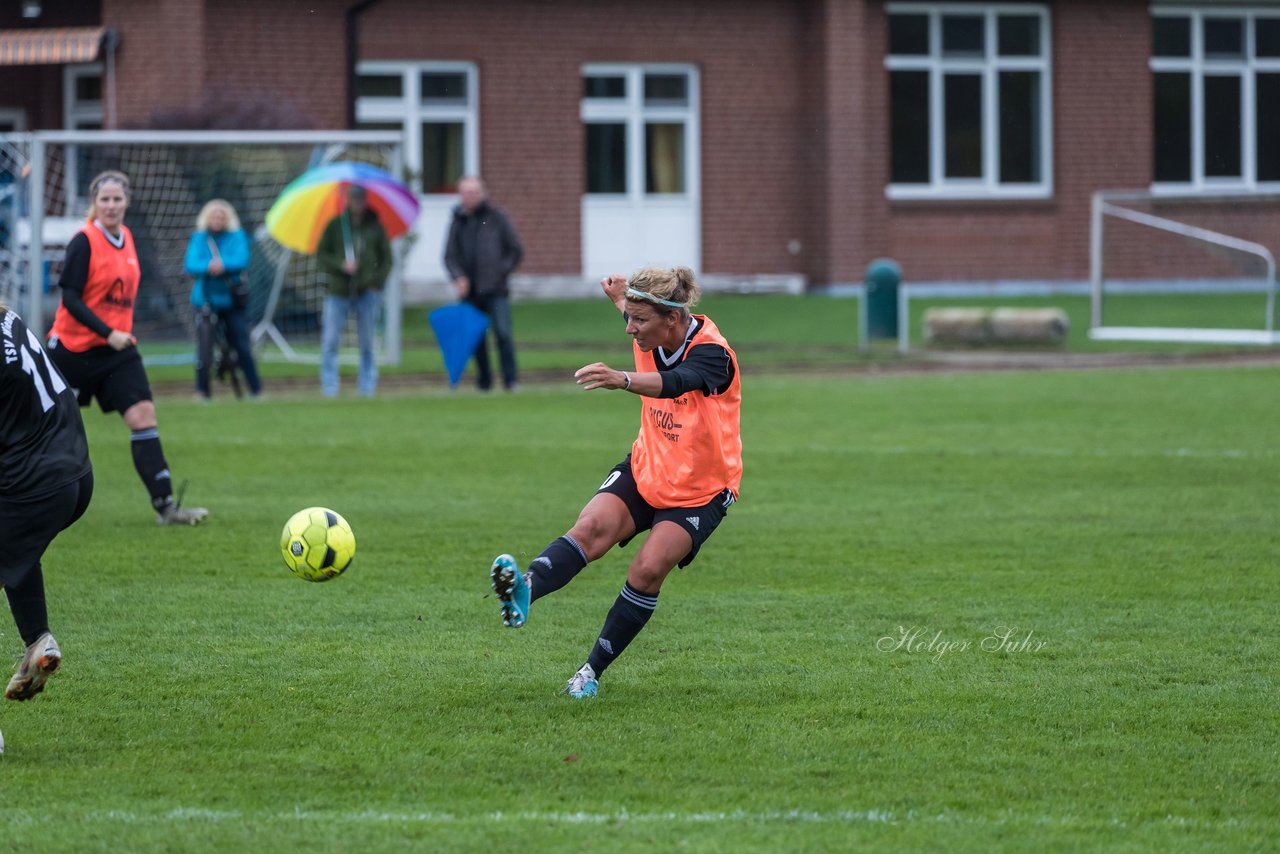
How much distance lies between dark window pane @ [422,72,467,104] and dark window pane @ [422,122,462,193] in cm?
39

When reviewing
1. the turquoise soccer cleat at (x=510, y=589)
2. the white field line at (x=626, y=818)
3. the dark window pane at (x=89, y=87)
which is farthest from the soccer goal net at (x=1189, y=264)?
the white field line at (x=626, y=818)

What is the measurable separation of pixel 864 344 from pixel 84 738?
57.9 ft

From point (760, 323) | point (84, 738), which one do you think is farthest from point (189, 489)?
point (760, 323)

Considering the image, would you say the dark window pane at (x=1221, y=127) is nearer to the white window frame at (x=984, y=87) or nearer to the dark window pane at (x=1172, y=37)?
the dark window pane at (x=1172, y=37)

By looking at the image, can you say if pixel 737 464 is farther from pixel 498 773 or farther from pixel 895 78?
pixel 895 78

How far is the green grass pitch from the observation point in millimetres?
5168

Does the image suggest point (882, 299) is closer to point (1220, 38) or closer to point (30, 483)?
point (1220, 38)

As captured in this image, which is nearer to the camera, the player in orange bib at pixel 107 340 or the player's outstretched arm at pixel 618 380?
the player's outstretched arm at pixel 618 380

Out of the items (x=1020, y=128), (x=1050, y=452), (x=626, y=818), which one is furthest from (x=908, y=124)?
(x=626, y=818)

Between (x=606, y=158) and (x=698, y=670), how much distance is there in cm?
2475

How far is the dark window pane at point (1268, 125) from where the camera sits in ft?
111

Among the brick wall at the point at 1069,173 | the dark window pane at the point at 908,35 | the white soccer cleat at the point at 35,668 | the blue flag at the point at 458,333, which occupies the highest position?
the dark window pane at the point at 908,35

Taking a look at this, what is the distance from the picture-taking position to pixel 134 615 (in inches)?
317

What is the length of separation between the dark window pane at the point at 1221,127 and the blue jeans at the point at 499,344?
19.8 meters
